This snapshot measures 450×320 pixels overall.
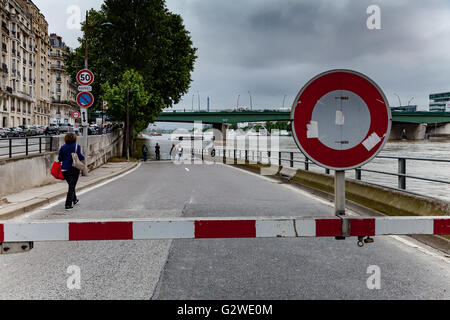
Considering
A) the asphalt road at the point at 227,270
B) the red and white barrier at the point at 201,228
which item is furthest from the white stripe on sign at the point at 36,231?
the asphalt road at the point at 227,270

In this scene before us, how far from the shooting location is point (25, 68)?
72.4 meters

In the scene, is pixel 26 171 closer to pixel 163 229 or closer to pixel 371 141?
pixel 163 229

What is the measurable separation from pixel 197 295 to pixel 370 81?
235 centimetres

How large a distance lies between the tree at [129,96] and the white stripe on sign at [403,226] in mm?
28959

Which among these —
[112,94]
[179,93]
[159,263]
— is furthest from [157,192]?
[179,93]

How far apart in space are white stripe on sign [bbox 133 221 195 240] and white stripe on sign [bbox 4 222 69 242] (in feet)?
1.59

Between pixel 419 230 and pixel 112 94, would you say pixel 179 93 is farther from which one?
pixel 419 230

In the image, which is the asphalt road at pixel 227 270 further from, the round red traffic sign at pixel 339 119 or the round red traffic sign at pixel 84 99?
the round red traffic sign at pixel 84 99

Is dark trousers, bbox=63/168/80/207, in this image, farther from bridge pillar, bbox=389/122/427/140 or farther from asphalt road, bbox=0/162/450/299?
bridge pillar, bbox=389/122/427/140

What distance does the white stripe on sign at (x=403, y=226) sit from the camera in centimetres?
260

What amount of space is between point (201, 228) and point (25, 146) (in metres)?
11.0

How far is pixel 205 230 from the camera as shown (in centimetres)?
255

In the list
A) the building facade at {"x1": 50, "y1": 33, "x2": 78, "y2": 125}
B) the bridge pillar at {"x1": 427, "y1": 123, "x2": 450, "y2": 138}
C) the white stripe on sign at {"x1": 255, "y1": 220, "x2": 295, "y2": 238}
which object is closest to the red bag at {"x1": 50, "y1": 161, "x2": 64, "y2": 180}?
the white stripe on sign at {"x1": 255, "y1": 220, "x2": 295, "y2": 238}

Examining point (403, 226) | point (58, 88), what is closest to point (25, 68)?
point (58, 88)
